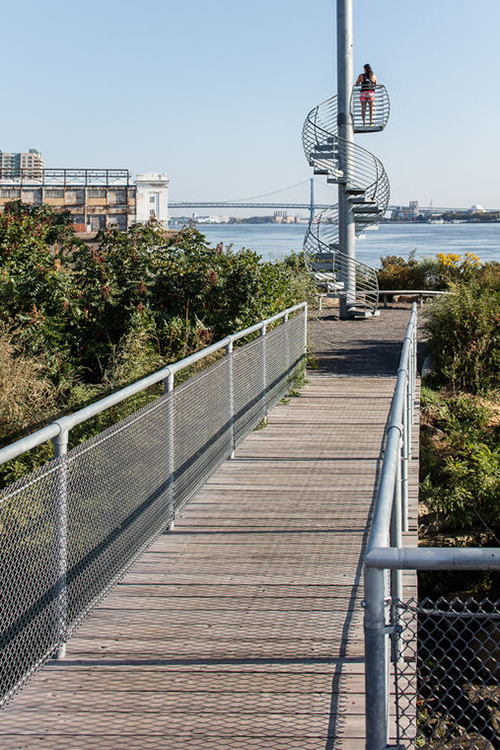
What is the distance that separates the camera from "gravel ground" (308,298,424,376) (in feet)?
43.2

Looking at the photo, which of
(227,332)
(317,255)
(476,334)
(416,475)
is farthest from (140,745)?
(317,255)

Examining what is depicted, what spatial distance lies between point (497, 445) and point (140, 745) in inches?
280

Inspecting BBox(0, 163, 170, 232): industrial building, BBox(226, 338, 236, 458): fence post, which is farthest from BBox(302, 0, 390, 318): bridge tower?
BBox(0, 163, 170, 232): industrial building

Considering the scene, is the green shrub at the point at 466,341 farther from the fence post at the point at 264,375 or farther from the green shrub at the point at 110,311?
the fence post at the point at 264,375

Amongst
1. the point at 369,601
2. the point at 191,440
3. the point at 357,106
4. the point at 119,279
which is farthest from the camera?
the point at 357,106

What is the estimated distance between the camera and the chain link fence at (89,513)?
338cm

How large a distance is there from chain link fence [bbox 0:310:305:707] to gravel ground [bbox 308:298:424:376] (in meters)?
6.50

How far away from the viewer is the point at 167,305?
445 inches

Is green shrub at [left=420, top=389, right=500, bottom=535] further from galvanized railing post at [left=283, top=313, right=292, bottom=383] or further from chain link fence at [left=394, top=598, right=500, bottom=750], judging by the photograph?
galvanized railing post at [left=283, top=313, right=292, bottom=383]

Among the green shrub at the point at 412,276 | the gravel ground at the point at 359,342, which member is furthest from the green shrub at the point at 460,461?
the green shrub at the point at 412,276

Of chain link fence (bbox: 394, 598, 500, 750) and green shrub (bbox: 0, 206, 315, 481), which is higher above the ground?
green shrub (bbox: 0, 206, 315, 481)

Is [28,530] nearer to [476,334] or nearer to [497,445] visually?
[497,445]

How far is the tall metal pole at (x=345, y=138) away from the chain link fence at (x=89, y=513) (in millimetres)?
13501

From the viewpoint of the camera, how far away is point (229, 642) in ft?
13.4
